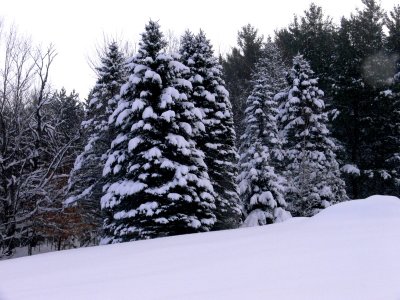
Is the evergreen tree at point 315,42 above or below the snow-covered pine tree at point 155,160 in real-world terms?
above

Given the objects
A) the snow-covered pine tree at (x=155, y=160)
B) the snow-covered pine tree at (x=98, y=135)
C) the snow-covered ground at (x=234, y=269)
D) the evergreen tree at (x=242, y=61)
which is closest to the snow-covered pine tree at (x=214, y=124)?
the snow-covered pine tree at (x=155, y=160)

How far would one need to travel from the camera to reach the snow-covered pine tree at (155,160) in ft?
46.3

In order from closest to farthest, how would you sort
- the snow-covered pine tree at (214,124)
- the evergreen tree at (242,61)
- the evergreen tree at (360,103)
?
the snow-covered pine tree at (214,124) → the evergreen tree at (360,103) → the evergreen tree at (242,61)

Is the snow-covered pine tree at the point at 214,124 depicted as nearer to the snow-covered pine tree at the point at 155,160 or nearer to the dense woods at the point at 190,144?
the dense woods at the point at 190,144

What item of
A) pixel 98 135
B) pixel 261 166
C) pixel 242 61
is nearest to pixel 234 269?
pixel 98 135

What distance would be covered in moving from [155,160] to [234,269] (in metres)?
10.5

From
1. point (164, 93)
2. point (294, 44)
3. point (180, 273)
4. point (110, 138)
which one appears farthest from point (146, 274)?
point (294, 44)

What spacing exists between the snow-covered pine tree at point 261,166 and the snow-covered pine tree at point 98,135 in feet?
25.1

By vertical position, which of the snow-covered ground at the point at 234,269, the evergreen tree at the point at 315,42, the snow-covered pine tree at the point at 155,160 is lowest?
the snow-covered ground at the point at 234,269

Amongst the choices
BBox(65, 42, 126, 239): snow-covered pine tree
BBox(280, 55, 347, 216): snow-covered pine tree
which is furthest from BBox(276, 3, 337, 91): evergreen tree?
BBox(65, 42, 126, 239): snow-covered pine tree

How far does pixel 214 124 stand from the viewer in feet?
64.3

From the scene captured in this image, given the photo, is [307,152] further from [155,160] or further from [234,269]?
[234,269]

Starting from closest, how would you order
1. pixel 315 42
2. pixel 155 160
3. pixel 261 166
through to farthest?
pixel 155 160
pixel 261 166
pixel 315 42

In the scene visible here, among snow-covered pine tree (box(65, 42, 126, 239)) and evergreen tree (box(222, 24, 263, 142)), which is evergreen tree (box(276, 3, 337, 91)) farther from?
snow-covered pine tree (box(65, 42, 126, 239))
